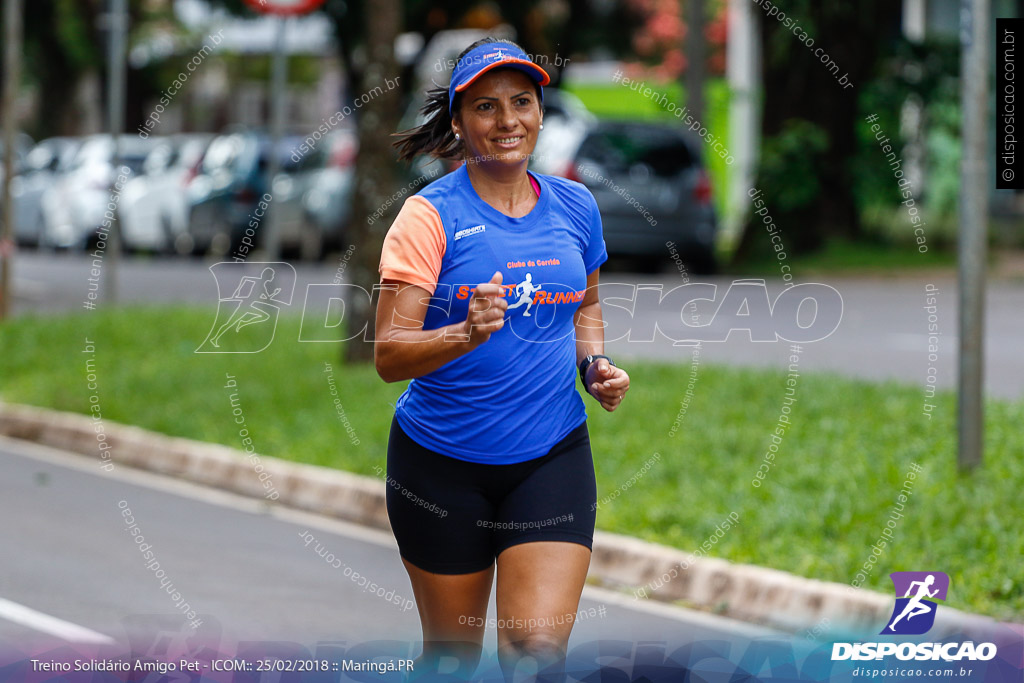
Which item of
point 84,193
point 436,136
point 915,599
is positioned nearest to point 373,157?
point 915,599

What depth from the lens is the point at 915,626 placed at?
5219 mm

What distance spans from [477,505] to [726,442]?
459 cm

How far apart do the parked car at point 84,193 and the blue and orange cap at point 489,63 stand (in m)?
19.5

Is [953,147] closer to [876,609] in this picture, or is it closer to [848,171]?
[848,171]

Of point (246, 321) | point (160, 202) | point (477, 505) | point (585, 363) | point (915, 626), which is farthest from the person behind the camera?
point (160, 202)

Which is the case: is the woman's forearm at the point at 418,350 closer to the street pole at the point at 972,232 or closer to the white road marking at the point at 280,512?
the white road marking at the point at 280,512

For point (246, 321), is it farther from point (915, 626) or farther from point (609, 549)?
point (915, 626)

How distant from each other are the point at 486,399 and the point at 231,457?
5.24m

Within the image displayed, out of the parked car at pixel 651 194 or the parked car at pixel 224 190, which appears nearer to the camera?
the parked car at pixel 651 194

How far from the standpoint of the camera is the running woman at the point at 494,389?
131 inches

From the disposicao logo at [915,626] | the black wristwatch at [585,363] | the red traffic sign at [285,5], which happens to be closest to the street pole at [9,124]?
the red traffic sign at [285,5]

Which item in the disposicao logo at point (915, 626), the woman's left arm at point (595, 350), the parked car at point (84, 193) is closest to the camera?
the woman's left arm at point (595, 350)

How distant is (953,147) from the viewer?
905 inches

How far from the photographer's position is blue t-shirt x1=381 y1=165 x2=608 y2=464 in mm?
3324
